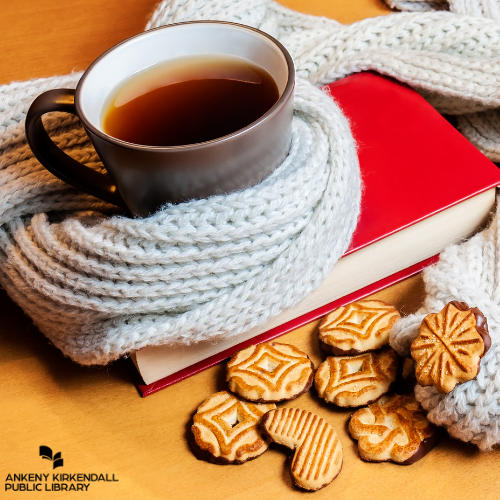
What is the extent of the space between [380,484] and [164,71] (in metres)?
0.41

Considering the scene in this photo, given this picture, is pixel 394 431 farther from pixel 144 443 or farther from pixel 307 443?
pixel 144 443

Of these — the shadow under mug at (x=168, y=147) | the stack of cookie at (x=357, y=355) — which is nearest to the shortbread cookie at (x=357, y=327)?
the stack of cookie at (x=357, y=355)

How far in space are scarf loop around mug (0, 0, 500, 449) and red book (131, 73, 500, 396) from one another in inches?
1.5

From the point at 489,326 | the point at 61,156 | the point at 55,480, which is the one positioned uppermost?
the point at 61,156

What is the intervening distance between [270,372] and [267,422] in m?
0.05

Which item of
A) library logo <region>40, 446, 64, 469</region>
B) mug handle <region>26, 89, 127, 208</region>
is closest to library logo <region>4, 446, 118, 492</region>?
library logo <region>40, 446, 64, 469</region>

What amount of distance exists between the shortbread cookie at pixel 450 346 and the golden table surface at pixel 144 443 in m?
0.08

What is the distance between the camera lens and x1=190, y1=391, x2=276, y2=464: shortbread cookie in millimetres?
494

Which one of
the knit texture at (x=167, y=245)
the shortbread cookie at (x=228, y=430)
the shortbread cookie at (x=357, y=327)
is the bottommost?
the shortbread cookie at (x=228, y=430)

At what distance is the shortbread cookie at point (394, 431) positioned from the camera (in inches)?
19.0

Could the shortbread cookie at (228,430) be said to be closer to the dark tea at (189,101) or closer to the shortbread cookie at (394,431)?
the shortbread cookie at (394,431)

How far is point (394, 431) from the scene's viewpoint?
1.62 ft

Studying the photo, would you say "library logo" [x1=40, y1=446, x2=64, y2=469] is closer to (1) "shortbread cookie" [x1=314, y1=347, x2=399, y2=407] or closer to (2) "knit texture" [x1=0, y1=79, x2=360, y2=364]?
(2) "knit texture" [x1=0, y1=79, x2=360, y2=364]

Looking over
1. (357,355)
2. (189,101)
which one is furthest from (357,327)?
(189,101)
